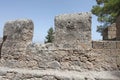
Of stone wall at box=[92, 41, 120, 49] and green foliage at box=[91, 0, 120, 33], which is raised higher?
green foliage at box=[91, 0, 120, 33]

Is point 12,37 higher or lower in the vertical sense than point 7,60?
higher

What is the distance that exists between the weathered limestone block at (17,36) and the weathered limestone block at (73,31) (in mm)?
599

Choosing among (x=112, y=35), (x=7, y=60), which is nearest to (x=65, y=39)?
(x=7, y=60)

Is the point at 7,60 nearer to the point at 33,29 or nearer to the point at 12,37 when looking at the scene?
the point at 12,37

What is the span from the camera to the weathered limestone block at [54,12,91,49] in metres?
3.94

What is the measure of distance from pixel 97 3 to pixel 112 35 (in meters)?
8.23

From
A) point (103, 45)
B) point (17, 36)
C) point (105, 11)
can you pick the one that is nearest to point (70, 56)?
point (103, 45)

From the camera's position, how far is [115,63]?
3.89 m

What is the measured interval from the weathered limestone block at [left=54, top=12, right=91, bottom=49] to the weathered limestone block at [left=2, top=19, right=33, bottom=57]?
599 mm

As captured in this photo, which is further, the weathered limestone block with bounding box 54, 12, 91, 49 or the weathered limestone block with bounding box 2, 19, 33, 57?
the weathered limestone block with bounding box 2, 19, 33, 57

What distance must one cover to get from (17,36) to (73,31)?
1.10 metres

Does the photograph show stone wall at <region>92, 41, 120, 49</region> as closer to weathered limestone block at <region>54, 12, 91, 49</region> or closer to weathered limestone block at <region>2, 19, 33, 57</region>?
weathered limestone block at <region>54, 12, 91, 49</region>

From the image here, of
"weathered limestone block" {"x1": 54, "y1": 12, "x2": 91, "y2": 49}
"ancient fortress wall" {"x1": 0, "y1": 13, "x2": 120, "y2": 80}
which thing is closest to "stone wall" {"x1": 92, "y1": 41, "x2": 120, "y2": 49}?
"ancient fortress wall" {"x1": 0, "y1": 13, "x2": 120, "y2": 80}

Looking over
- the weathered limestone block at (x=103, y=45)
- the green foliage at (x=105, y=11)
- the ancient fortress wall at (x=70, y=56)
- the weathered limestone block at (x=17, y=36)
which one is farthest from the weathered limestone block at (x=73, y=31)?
the green foliage at (x=105, y=11)
